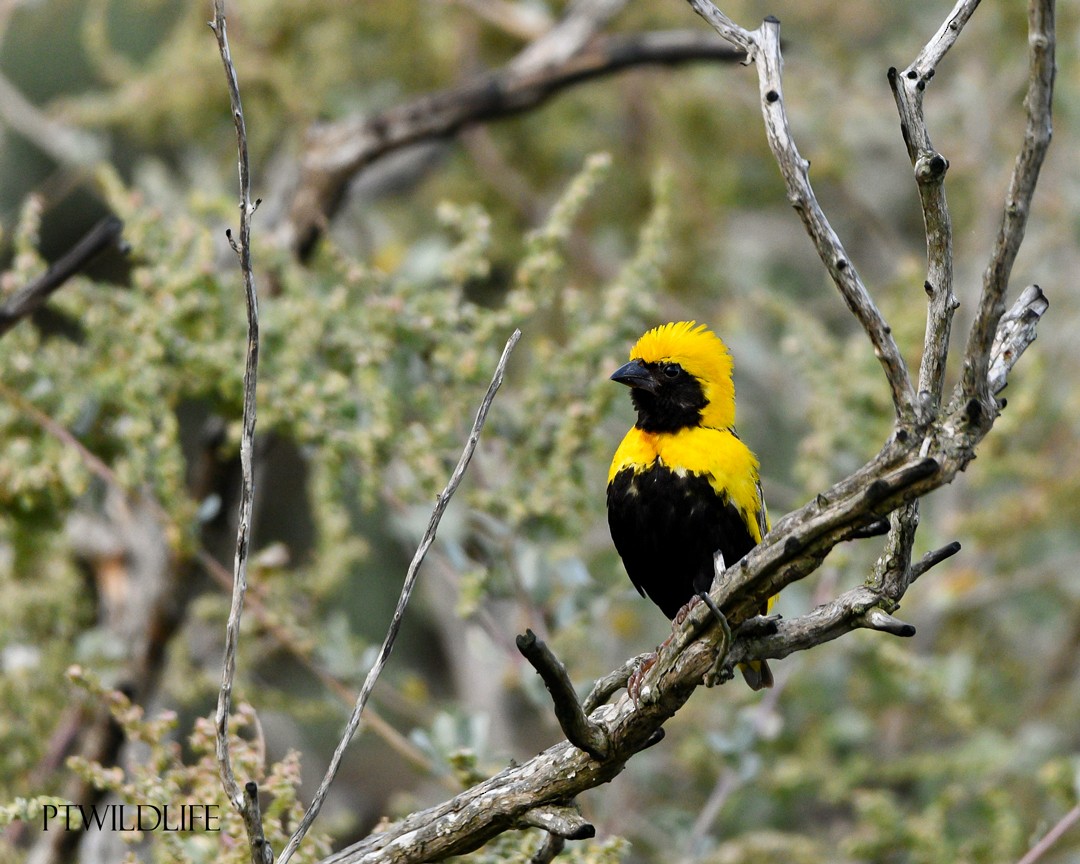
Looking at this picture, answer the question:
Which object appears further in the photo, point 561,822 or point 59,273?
point 59,273

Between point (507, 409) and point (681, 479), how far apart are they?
3.10 feet

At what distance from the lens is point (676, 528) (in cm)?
309

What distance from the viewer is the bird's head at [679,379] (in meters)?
3.30

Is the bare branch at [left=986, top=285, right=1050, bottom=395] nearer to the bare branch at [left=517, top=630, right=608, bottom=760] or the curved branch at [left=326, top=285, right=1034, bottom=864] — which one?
the curved branch at [left=326, top=285, right=1034, bottom=864]

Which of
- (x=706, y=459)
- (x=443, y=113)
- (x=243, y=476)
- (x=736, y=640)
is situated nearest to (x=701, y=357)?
(x=706, y=459)

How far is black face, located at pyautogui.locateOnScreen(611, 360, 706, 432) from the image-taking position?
329 cm

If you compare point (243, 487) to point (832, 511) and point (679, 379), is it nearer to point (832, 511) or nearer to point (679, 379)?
point (832, 511)

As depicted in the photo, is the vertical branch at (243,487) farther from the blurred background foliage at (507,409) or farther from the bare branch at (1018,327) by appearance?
the bare branch at (1018,327)

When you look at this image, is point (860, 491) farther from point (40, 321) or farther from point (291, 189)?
point (40, 321)

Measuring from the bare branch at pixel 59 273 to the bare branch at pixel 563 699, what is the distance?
184 centimetres

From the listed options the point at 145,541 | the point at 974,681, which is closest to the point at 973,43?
the point at 974,681

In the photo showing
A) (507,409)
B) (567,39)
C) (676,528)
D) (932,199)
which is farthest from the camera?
(567,39)

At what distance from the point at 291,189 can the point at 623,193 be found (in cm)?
266

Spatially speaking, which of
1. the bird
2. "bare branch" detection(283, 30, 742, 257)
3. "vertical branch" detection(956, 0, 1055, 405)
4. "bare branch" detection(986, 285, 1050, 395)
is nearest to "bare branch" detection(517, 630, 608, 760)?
"vertical branch" detection(956, 0, 1055, 405)
